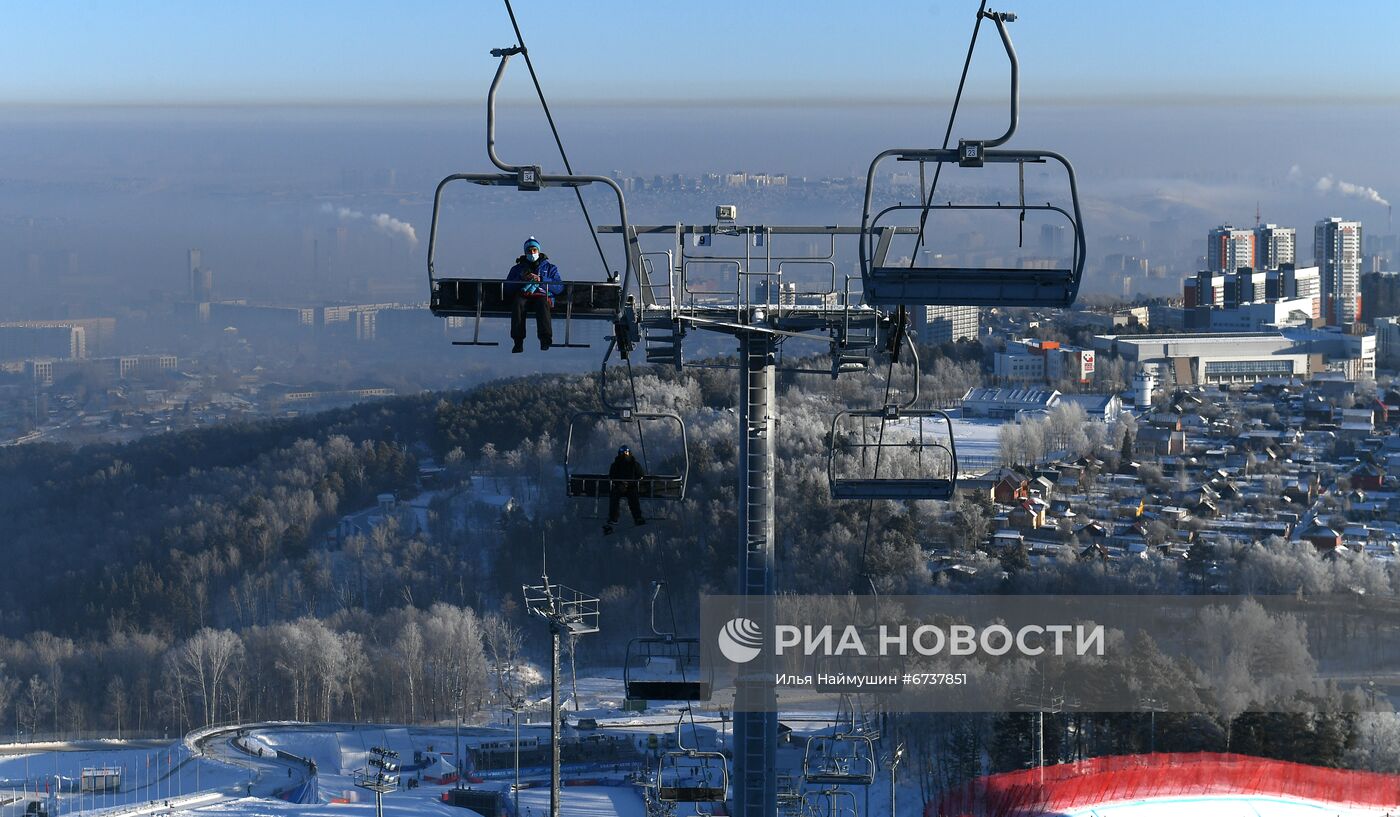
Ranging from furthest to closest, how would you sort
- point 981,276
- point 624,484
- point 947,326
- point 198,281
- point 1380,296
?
point 198,281, point 1380,296, point 947,326, point 624,484, point 981,276

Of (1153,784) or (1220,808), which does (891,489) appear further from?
(1153,784)

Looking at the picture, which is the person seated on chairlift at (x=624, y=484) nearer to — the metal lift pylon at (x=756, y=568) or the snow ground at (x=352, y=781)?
the metal lift pylon at (x=756, y=568)

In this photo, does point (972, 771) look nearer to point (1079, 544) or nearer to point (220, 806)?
point (220, 806)

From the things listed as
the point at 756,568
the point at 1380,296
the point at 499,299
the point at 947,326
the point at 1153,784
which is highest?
the point at 1380,296

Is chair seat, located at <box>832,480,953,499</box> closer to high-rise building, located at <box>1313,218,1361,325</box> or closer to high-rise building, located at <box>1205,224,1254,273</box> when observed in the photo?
high-rise building, located at <box>1313,218,1361,325</box>

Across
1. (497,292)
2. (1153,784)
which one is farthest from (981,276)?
(1153,784)

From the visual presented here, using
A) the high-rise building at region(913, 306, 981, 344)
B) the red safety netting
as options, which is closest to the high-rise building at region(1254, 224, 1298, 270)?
the high-rise building at region(913, 306, 981, 344)
